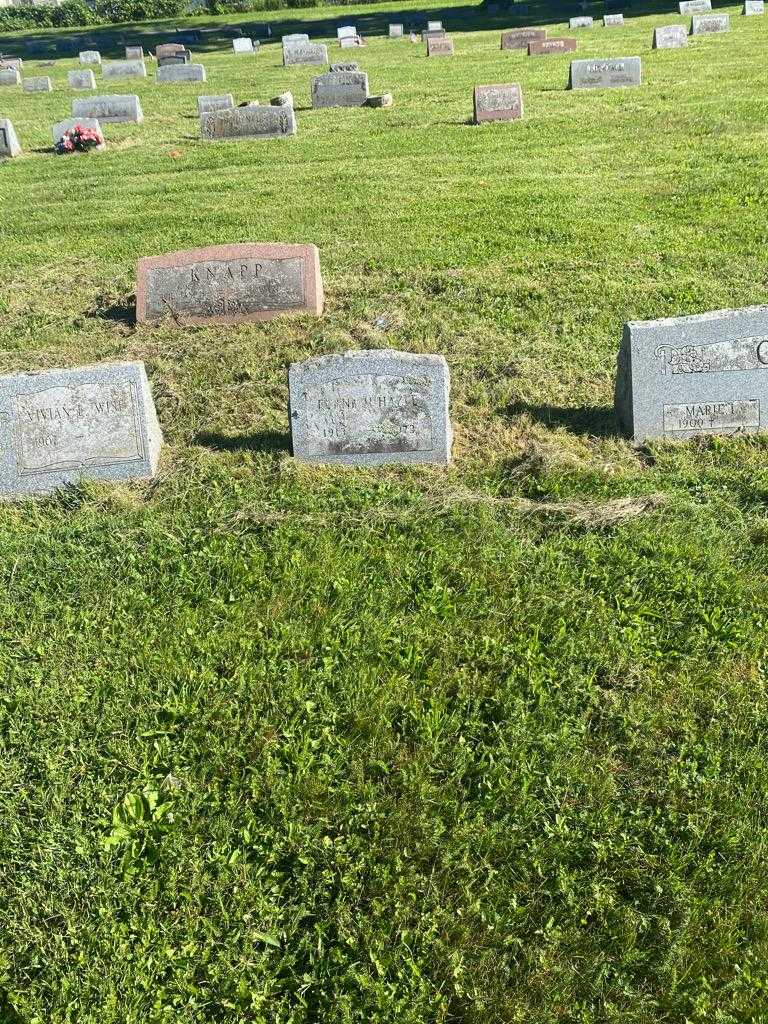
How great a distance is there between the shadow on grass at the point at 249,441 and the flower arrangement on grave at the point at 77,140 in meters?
13.0

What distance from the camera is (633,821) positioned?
10.5ft

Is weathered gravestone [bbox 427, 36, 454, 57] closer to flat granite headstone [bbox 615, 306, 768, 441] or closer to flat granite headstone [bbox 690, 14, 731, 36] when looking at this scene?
flat granite headstone [bbox 690, 14, 731, 36]

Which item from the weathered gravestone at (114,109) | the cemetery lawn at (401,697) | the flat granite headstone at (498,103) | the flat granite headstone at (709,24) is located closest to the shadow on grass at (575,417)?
the cemetery lawn at (401,697)

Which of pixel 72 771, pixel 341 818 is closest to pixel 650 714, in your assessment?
pixel 341 818

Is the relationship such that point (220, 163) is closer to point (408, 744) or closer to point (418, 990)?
point (408, 744)

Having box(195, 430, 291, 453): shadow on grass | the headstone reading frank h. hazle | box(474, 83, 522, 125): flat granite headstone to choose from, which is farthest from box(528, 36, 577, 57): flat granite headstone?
the headstone reading frank h. hazle

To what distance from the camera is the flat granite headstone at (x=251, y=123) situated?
1584cm

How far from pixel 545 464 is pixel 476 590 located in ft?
4.57

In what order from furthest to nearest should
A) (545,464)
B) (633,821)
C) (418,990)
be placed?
(545,464)
(633,821)
(418,990)

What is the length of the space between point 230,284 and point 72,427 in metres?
2.94

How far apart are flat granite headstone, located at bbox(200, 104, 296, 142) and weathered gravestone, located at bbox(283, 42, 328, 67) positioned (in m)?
12.5

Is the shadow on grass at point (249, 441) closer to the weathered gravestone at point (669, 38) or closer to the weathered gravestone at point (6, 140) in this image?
the weathered gravestone at point (6, 140)

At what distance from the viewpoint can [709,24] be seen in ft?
79.7

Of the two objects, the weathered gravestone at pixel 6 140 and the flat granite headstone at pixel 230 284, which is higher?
the weathered gravestone at pixel 6 140
